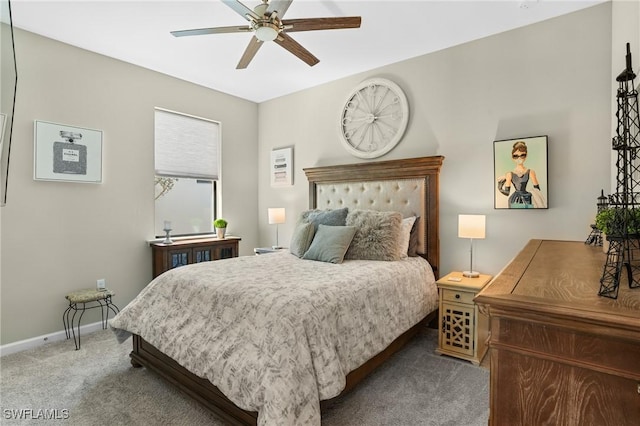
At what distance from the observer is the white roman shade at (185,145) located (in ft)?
13.4

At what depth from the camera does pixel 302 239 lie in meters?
3.28

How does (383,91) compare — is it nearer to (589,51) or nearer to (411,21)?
(411,21)

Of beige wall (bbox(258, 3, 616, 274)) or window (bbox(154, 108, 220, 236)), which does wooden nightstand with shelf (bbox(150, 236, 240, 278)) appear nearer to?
window (bbox(154, 108, 220, 236))

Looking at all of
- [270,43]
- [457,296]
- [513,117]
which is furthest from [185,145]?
[513,117]

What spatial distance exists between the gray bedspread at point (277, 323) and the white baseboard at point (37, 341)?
121 cm

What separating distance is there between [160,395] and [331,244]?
1.72 meters

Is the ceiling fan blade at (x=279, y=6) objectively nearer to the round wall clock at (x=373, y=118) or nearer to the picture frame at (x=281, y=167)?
the round wall clock at (x=373, y=118)

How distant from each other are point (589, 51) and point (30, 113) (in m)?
5.05

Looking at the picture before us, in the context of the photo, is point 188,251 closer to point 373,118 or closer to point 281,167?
point 281,167

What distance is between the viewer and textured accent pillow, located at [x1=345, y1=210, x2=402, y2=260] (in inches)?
118

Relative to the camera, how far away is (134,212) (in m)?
3.81

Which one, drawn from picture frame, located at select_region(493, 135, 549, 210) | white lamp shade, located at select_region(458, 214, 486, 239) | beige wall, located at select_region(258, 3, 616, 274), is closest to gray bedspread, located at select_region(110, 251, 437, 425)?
white lamp shade, located at select_region(458, 214, 486, 239)

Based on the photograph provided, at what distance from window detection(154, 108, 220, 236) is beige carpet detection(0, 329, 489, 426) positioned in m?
1.84

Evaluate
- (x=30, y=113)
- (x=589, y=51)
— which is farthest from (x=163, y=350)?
(x=589, y=51)
